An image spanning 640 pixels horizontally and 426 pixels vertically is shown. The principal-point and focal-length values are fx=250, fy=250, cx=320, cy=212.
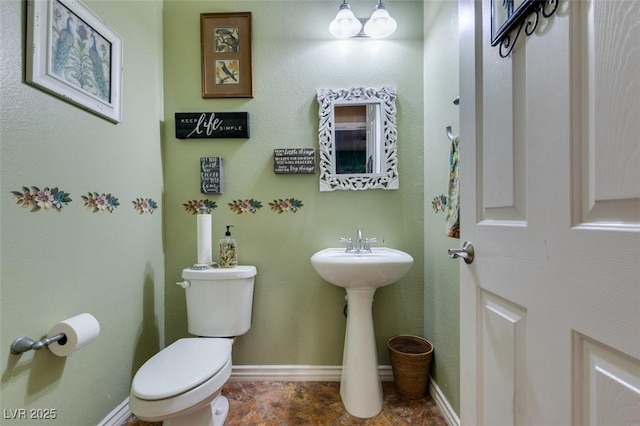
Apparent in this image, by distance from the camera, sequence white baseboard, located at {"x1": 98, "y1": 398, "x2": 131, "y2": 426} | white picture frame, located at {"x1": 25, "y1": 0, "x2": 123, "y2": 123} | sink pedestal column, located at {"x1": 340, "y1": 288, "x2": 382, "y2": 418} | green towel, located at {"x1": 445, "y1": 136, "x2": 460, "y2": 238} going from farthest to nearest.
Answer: sink pedestal column, located at {"x1": 340, "y1": 288, "x2": 382, "y2": 418}
white baseboard, located at {"x1": 98, "y1": 398, "x2": 131, "y2": 426}
green towel, located at {"x1": 445, "y1": 136, "x2": 460, "y2": 238}
white picture frame, located at {"x1": 25, "y1": 0, "x2": 123, "y2": 123}

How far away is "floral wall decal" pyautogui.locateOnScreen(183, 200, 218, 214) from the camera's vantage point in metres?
1.48

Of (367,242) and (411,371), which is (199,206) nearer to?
(367,242)

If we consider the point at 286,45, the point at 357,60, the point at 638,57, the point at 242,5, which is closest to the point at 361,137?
the point at 357,60

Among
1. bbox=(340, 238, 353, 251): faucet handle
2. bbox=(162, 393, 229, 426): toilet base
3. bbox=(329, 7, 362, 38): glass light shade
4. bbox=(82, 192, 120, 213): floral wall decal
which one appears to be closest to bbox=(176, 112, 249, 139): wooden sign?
bbox=(82, 192, 120, 213): floral wall decal

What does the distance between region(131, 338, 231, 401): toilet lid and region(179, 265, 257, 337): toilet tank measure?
0.13 m

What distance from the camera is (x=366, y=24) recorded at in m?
1.38

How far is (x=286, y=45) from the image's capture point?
148cm

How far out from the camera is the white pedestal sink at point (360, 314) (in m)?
1.10

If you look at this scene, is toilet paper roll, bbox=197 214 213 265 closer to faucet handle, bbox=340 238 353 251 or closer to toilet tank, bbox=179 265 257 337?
toilet tank, bbox=179 265 257 337

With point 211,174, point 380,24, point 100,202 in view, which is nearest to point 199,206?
point 211,174

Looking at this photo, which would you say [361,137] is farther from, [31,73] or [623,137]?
[31,73]

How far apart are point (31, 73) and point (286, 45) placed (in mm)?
1134

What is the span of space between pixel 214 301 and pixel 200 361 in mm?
323

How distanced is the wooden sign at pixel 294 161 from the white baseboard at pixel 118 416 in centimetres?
136
